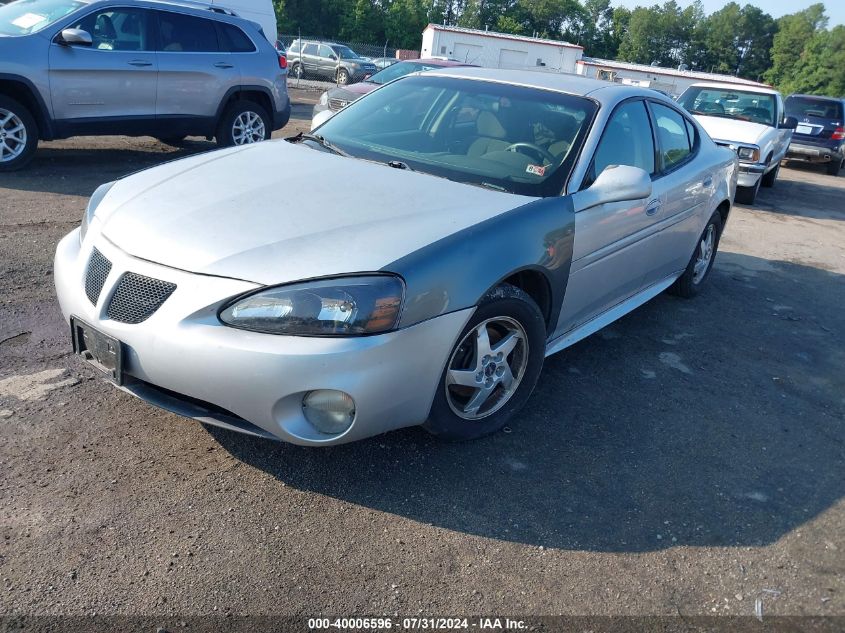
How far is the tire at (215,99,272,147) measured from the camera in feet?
30.4

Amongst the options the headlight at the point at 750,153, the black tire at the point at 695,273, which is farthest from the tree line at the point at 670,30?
the black tire at the point at 695,273

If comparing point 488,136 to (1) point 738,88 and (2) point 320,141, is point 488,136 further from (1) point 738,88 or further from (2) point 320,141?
(1) point 738,88

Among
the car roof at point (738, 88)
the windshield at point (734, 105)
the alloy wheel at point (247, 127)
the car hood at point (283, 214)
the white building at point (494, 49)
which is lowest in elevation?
A: the alloy wheel at point (247, 127)

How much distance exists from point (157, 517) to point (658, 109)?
3.95 metres

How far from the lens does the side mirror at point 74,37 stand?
24.5ft

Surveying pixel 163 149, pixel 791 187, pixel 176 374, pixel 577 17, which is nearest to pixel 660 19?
pixel 577 17

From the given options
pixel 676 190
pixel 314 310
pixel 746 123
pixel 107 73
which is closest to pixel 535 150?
pixel 676 190

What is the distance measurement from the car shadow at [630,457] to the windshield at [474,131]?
1187 mm

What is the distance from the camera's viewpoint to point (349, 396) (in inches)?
107

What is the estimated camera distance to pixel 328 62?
28.8 m

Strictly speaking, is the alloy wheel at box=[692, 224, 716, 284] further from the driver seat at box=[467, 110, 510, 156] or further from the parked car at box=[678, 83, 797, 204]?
the parked car at box=[678, 83, 797, 204]

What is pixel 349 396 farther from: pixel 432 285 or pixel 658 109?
pixel 658 109

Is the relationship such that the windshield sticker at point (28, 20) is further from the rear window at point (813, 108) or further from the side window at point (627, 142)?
the rear window at point (813, 108)

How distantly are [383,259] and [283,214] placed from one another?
566 mm
